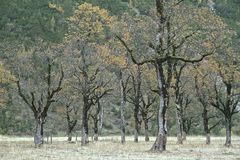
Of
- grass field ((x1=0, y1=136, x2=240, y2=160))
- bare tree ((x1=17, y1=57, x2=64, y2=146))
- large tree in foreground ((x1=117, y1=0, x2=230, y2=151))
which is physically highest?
large tree in foreground ((x1=117, y1=0, x2=230, y2=151))

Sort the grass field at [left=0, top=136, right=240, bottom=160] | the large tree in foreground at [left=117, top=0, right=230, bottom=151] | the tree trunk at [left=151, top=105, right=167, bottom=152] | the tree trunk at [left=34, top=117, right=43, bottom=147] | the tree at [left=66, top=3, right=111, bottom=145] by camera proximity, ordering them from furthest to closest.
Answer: the tree at [left=66, top=3, right=111, bottom=145]
the tree trunk at [left=34, top=117, right=43, bottom=147]
the large tree in foreground at [left=117, top=0, right=230, bottom=151]
the tree trunk at [left=151, top=105, right=167, bottom=152]
the grass field at [left=0, top=136, right=240, bottom=160]

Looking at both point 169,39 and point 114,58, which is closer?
point 169,39

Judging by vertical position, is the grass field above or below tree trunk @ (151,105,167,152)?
below

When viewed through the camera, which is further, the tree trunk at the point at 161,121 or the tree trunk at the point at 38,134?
the tree trunk at the point at 38,134

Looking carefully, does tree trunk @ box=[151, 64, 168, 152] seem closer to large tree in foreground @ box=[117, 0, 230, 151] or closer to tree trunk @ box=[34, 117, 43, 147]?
large tree in foreground @ box=[117, 0, 230, 151]

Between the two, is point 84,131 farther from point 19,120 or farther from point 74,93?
point 19,120

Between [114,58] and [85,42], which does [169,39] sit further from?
[114,58]

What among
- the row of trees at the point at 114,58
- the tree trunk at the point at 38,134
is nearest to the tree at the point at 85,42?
the row of trees at the point at 114,58

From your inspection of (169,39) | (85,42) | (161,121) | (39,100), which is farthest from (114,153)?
(85,42)

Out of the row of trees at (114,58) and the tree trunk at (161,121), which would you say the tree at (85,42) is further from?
the tree trunk at (161,121)

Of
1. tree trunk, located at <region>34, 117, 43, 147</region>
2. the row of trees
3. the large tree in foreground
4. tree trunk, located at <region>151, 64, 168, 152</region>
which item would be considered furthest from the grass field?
the row of trees

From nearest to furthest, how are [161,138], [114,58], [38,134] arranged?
[161,138] < [38,134] < [114,58]

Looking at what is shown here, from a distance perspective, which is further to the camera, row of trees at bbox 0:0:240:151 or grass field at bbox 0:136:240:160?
row of trees at bbox 0:0:240:151

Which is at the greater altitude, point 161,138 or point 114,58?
point 114,58
